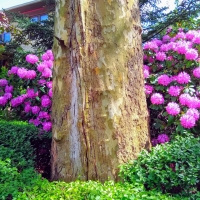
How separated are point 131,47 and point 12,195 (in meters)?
1.74

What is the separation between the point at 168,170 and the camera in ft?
8.20

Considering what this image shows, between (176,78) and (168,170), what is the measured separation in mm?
1727

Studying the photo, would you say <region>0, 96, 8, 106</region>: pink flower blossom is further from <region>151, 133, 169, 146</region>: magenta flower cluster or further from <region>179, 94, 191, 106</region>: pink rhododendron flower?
<region>179, 94, 191, 106</region>: pink rhododendron flower

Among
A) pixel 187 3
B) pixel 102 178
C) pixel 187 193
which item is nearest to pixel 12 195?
pixel 102 178

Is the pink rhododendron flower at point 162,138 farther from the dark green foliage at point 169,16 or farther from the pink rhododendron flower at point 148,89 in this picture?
the dark green foliage at point 169,16

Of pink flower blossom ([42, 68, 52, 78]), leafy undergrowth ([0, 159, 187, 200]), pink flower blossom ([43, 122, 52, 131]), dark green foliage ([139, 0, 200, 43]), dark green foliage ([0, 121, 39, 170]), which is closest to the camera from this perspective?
leafy undergrowth ([0, 159, 187, 200])

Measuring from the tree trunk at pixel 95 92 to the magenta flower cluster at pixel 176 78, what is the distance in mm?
860

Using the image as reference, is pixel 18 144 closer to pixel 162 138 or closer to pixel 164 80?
pixel 162 138

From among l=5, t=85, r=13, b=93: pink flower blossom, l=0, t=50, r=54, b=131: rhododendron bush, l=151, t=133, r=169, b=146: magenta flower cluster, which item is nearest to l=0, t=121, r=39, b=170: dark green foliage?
l=0, t=50, r=54, b=131: rhododendron bush

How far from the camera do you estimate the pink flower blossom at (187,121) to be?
335cm

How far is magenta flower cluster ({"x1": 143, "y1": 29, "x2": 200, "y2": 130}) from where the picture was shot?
3.56 metres

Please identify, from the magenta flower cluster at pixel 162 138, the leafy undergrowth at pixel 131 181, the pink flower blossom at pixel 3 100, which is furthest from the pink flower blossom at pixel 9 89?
the magenta flower cluster at pixel 162 138

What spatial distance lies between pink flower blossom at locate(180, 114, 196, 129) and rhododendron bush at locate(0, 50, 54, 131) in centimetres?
211

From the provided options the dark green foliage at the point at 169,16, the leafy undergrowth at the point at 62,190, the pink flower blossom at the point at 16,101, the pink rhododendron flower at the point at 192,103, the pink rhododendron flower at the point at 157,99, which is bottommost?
the leafy undergrowth at the point at 62,190
